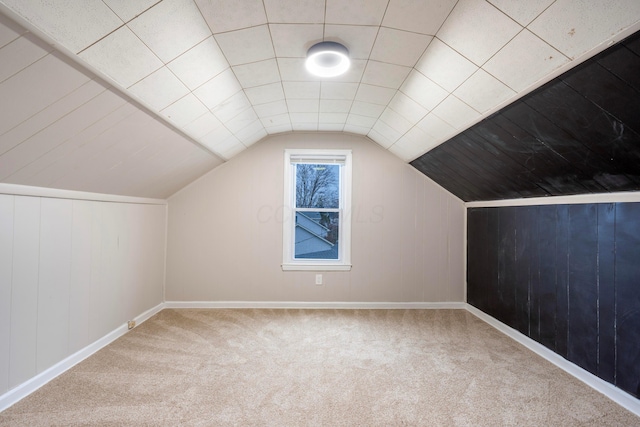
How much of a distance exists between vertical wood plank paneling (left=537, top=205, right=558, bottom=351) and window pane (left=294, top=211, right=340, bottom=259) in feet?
6.99

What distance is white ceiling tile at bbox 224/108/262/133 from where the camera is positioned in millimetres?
3049

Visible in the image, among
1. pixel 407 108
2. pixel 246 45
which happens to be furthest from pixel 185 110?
pixel 407 108

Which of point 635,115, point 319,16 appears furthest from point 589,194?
point 319,16

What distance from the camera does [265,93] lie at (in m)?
2.81

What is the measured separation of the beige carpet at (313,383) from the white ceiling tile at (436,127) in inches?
69.5

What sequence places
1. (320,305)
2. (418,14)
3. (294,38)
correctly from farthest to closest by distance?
(320,305)
(294,38)
(418,14)

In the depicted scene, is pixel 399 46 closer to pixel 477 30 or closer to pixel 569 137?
pixel 477 30

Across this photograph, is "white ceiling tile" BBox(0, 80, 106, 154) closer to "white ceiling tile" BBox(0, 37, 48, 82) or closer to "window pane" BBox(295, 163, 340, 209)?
"white ceiling tile" BBox(0, 37, 48, 82)

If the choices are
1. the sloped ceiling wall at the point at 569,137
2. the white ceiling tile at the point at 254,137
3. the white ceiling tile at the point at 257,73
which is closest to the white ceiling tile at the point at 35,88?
the white ceiling tile at the point at 257,73

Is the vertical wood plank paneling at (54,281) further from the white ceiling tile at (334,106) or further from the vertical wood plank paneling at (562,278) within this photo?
the vertical wood plank paneling at (562,278)

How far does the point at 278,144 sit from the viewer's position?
4.11 metres

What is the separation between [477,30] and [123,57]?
165 centimetres

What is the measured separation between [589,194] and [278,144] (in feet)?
9.79

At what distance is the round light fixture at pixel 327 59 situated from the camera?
2070mm
